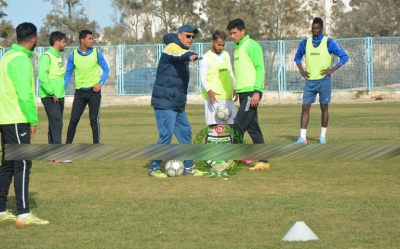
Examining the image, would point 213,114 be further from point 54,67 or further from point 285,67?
point 285,67

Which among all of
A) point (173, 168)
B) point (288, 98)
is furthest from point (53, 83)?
point (288, 98)

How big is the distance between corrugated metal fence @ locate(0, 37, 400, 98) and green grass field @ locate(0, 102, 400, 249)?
91.9ft

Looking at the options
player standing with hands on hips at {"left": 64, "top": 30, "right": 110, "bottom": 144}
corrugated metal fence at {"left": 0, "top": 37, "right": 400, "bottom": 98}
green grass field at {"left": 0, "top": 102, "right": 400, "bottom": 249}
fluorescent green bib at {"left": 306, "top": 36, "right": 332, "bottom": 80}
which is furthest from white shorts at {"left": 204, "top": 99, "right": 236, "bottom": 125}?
corrugated metal fence at {"left": 0, "top": 37, "right": 400, "bottom": 98}

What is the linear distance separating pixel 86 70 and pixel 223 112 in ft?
10.3

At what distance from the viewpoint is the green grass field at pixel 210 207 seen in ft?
24.2

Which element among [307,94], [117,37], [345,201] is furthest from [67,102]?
[345,201]

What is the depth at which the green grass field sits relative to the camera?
738 centimetres

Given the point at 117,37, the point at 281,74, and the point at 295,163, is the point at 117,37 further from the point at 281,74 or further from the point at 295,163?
the point at 295,163

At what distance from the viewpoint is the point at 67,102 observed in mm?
41406

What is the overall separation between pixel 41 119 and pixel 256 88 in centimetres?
1664

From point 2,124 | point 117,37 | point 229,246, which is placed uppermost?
point 117,37

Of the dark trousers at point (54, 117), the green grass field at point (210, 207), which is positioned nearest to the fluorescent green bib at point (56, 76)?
the dark trousers at point (54, 117)

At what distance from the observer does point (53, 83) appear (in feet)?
44.3

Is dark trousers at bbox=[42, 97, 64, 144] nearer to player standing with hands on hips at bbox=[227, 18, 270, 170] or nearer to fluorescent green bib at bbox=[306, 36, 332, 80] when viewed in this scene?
player standing with hands on hips at bbox=[227, 18, 270, 170]
